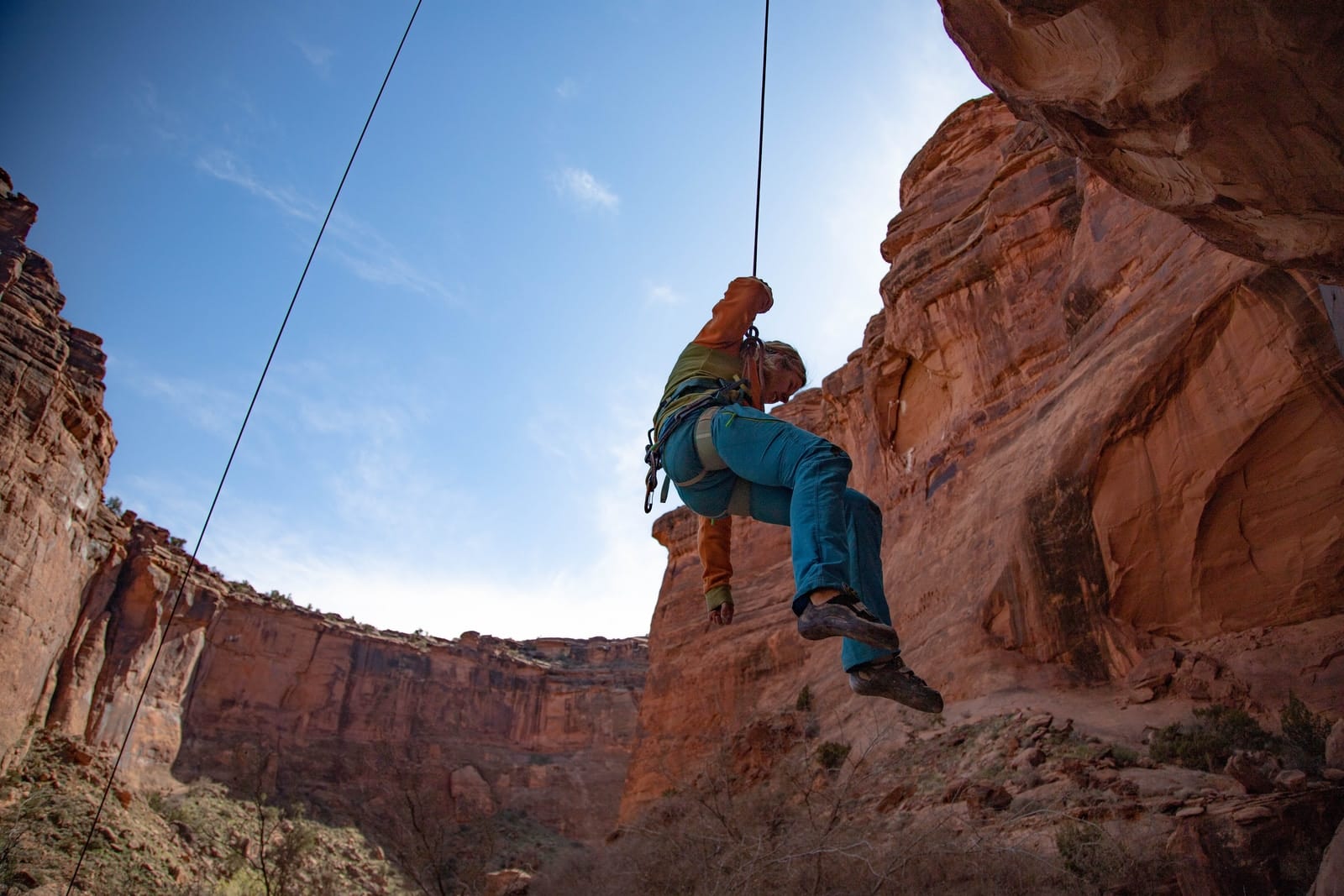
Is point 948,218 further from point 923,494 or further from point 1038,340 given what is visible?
point 923,494

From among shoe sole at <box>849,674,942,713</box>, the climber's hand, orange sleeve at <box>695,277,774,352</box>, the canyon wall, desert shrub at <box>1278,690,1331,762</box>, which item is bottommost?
shoe sole at <box>849,674,942,713</box>

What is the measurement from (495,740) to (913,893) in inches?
2004

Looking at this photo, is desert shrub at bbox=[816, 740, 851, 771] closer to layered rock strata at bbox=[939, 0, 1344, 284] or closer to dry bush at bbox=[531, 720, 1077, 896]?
dry bush at bbox=[531, 720, 1077, 896]

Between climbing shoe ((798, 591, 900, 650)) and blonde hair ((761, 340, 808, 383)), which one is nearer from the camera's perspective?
climbing shoe ((798, 591, 900, 650))

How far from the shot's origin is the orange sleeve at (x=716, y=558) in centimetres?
501

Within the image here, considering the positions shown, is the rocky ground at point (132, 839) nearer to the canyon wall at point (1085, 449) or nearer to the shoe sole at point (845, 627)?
the canyon wall at point (1085, 449)

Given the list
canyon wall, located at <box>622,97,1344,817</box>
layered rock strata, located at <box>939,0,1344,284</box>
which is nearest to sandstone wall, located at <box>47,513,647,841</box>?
canyon wall, located at <box>622,97,1344,817</box>

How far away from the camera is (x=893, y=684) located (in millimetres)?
3465

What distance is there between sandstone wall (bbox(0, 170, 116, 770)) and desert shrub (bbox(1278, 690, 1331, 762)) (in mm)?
30596

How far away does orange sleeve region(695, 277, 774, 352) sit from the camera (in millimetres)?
5109

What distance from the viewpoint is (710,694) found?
24.2 m

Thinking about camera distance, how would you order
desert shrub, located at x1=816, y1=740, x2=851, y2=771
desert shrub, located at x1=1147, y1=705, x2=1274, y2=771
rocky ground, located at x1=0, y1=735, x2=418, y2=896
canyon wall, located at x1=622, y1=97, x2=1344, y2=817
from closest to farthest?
desert shrub, located at x1=1147, y1=705, x2=1274, y2=771
canyon wall, located at x1=622, y1=97, x2=1344, y2=817
desert shrub, located at x1=816, y1=740, x2=851, y2=771
rocky ground, located at x1=0, y1=735, x2=418, y2=896

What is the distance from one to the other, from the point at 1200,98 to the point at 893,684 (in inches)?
107

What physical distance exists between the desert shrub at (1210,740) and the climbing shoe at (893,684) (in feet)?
19.4
